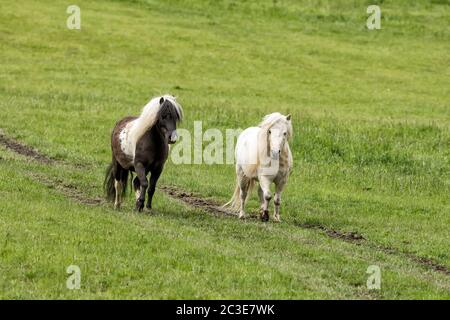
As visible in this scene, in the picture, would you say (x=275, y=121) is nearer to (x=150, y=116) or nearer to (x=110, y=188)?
(x=150, y=116)

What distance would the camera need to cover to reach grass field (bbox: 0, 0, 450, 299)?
1532 cm

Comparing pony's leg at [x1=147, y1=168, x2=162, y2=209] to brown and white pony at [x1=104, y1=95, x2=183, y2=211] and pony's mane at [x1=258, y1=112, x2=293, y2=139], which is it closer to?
brown and white pony at [x1=104, y1=95, x2=183, y2=211]

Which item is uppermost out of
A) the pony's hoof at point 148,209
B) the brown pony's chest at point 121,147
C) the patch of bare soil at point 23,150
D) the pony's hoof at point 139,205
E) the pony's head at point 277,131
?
the pony's head at point 277,131

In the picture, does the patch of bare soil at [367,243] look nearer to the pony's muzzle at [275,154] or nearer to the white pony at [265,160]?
the white pony at [265,160]

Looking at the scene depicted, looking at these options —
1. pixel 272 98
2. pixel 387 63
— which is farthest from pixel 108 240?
pixel 387 63

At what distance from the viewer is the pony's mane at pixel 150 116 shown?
19844mm

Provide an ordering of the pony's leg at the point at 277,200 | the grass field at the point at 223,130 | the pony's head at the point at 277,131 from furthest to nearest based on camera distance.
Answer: the pony's leg at the point at 277,200 < the pony's head at the point at 277,131 < the grass field at the point at 223,130

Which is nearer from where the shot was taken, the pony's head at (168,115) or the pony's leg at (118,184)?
the pony's head at (168,115)

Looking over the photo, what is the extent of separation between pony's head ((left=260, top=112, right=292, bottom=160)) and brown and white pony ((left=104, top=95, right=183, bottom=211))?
6.30ft

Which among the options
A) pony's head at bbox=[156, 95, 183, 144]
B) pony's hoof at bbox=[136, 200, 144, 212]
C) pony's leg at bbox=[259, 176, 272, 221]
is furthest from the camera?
pony's hoof at bbox=[136, 200, 144, 212]

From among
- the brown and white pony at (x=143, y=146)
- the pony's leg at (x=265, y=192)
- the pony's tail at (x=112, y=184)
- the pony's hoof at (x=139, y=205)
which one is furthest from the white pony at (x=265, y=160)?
the pony's tail at (x=112, y=184)

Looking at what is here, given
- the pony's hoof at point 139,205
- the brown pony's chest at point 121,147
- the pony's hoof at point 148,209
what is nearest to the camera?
the pony's hoof at point 139,205

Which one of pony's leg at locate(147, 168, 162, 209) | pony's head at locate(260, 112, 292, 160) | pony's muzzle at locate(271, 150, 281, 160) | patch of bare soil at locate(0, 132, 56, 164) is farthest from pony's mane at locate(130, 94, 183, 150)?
patch of bare soil at locate(0, 132, 56, 164)
